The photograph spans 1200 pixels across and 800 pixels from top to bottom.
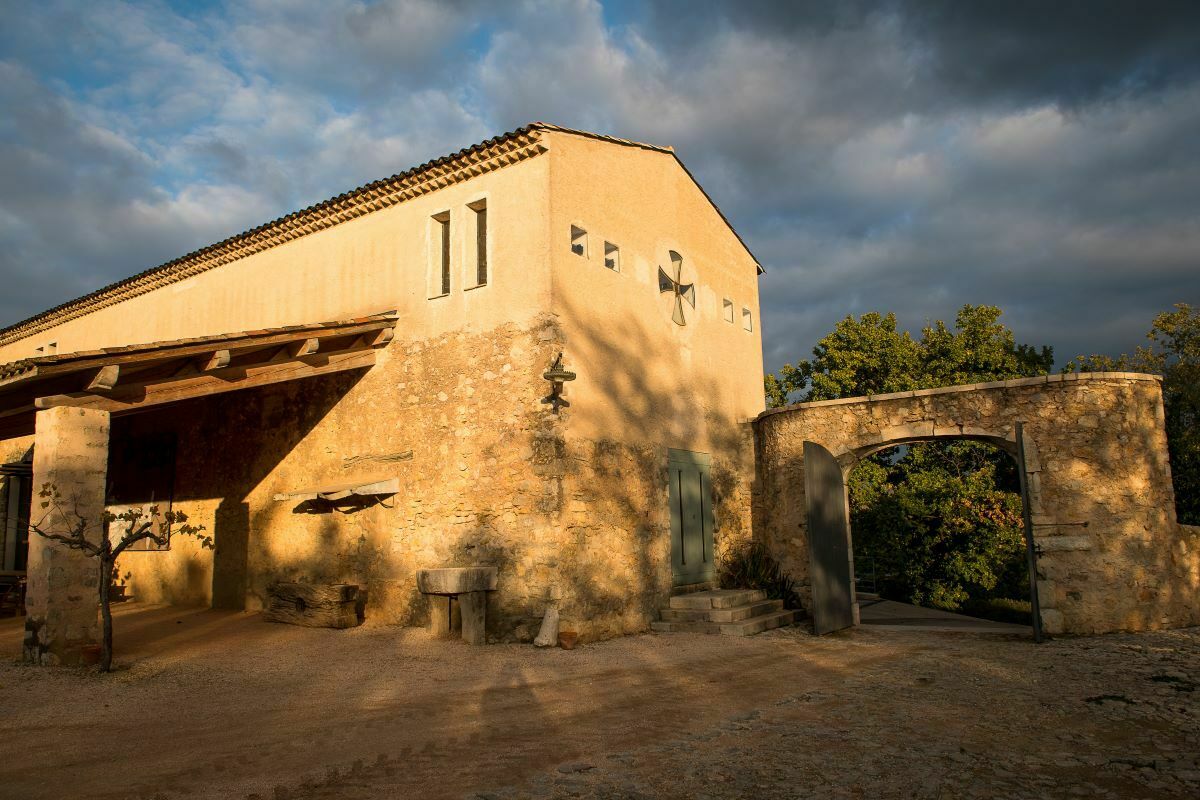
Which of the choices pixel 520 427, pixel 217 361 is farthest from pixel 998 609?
pixel 217 361

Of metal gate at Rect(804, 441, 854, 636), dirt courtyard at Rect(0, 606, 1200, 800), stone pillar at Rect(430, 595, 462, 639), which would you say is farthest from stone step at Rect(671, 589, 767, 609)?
stone pillar at Rect(430, 595, 462, 639)

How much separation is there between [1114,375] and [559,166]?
7.14 meters

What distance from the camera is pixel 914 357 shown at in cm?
1892

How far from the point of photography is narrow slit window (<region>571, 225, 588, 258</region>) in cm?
998

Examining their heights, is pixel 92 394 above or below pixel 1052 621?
above

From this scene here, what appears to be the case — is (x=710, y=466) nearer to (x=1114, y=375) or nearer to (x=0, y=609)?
(x=1114, y=375)

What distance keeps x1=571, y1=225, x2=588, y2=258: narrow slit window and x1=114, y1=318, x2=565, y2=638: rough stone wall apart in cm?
127

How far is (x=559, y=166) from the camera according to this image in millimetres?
9805

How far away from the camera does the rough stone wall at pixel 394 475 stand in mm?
9125

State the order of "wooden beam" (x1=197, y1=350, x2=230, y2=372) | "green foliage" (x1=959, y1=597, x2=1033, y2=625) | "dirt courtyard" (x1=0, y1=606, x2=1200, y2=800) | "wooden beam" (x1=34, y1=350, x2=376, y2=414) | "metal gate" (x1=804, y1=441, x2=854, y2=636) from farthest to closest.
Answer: "green foliage" (x1=959, y1=597, x2=1033, y2=625) < "metal gate" (x1=804, y1=441, x2=854, y2=636) < "wooden beam" (x1=197, y1=350, x2=230, y2=372) < "wooden beam" (x1=34, y1=350, x2=376, y2=414) < "dirt courtyard" (x1=0, y1=606, x2=1200, y2=800)

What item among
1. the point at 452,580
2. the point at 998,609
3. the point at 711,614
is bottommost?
the point at 998,609

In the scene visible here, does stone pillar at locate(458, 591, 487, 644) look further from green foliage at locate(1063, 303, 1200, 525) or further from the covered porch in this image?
green foliage at locate(1063, 303, 1200, 525)

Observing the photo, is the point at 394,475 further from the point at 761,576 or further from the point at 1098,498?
the point at 1098,498

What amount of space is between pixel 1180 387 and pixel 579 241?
50.3 feet
